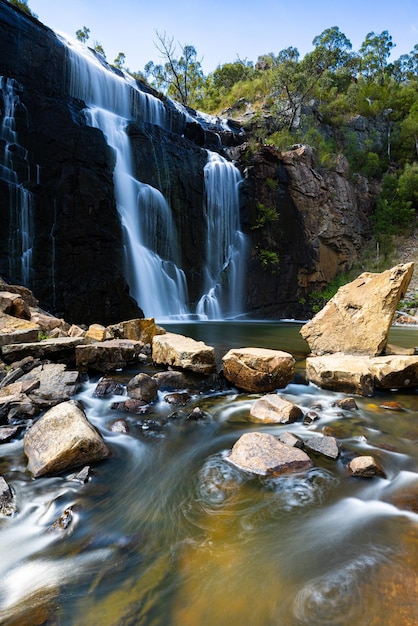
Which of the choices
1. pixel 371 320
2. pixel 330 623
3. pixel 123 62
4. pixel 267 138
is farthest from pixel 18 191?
pixel 123 62

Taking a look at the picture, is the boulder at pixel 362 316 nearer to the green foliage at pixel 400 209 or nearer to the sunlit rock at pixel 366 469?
the sunlit rock at pixel 366 469

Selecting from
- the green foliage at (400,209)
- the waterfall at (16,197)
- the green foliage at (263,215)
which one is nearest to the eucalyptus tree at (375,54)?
the green foliage at (400,209)

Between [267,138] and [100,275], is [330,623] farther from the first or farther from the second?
[267,138]

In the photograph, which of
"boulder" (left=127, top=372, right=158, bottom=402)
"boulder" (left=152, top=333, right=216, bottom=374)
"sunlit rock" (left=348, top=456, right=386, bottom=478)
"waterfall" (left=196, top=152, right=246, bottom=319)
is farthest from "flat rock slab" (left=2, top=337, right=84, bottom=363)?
"waterfall" (left=196, top=152, right=246, bottom=319)

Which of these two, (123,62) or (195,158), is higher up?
(123,62)

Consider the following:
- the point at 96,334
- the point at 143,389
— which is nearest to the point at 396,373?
the point at 143,389

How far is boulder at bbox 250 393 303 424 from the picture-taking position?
401cm

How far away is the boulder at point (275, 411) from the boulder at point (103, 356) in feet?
8.99

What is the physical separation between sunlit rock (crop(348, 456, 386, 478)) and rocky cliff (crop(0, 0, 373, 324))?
1165 cm

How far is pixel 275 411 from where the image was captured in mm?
4156

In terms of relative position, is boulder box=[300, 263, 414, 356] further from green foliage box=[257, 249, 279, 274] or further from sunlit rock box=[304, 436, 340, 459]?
green foliage box=[257, 249, 279, 274]

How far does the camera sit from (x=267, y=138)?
27.4 m

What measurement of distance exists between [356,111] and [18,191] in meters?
32.3

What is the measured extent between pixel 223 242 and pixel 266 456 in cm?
1822
